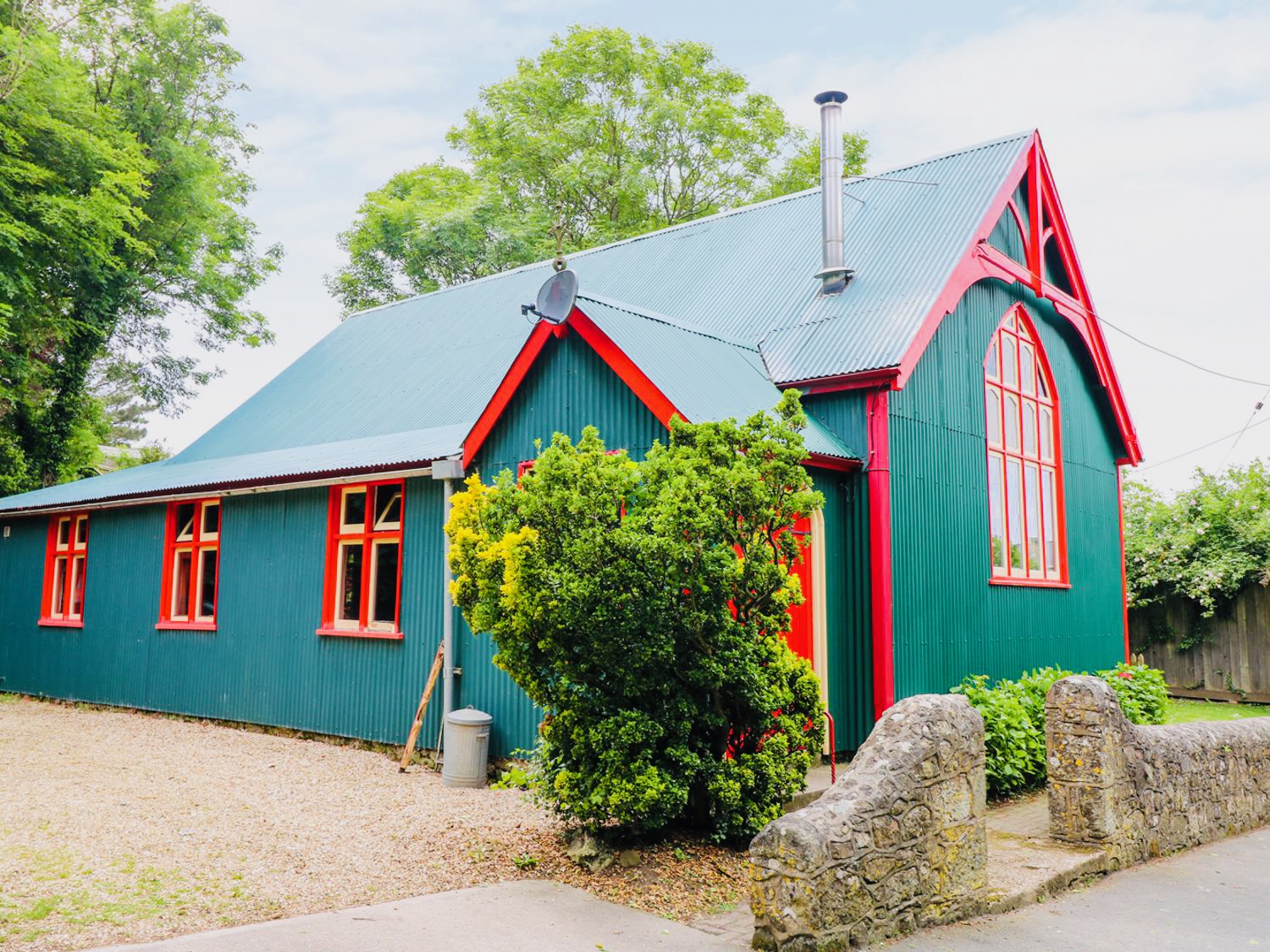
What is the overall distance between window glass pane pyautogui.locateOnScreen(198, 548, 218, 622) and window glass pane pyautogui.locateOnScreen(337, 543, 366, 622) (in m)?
2.97

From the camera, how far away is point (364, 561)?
1302 centimetres

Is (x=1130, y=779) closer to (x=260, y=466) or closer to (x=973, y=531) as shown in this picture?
(x=973, y=531)

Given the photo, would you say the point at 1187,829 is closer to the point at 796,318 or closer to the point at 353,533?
the point at 796,318

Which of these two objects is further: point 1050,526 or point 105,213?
point 105,213

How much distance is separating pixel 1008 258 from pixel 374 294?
23073mm

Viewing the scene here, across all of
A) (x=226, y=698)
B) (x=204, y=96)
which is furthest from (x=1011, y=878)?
(x=204, y=96)

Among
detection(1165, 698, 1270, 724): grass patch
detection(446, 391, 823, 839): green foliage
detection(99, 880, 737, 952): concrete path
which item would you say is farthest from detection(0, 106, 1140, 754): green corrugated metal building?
detection(99, 880, 737, 952): concrete path

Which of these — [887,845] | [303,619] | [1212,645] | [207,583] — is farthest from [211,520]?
[1212,645]

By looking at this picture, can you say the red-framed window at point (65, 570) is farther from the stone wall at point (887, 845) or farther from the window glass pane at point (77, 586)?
the stone wall at point (887, 845)

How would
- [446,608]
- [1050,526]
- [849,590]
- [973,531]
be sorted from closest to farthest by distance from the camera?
[849,590], [446,608], [973,531], [1050,526]

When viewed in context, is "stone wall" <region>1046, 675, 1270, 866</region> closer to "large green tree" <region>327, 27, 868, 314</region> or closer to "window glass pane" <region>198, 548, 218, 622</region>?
"window glass pane" <region>198, 548, 218, 622</region>

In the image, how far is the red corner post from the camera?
10.3 metres

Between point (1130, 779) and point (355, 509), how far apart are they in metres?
9.22

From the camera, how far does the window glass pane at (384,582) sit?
1290 cm
